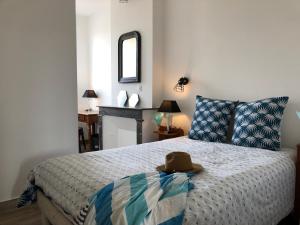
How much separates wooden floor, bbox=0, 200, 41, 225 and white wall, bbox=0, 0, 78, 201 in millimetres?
115

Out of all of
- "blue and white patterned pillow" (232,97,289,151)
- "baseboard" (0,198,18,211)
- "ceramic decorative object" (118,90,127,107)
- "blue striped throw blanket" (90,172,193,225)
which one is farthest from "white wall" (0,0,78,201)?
"blue and white patterned pillow" (232,97,289,151)

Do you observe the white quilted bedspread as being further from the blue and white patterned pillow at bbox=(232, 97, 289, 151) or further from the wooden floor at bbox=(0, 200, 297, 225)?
the wooden floor at bbox=(0, 200, 297, 225)

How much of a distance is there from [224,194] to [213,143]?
4.33 feet

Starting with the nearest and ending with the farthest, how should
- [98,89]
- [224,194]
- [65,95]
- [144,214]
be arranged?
[144,214], [224,194], [65,95], [98,89]

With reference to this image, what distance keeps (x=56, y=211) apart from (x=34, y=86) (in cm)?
148

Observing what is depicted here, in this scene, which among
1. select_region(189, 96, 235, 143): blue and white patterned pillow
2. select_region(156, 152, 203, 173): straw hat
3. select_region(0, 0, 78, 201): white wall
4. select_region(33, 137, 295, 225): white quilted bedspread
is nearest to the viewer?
select_region(33, 137, 295, 225): white quilted bedspread

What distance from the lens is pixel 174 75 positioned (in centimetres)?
377

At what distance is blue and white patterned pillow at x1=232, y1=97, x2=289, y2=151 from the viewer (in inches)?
95.1

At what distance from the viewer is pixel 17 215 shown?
246 centimetres

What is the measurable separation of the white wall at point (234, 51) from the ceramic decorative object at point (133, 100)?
0.49 meters

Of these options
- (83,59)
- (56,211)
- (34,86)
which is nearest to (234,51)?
(34,86)

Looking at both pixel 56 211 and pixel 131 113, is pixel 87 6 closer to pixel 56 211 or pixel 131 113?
pixel 131 113

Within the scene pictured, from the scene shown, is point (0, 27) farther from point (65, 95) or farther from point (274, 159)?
point (274, 159)

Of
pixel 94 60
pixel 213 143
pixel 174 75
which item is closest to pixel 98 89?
pixel 94 60
